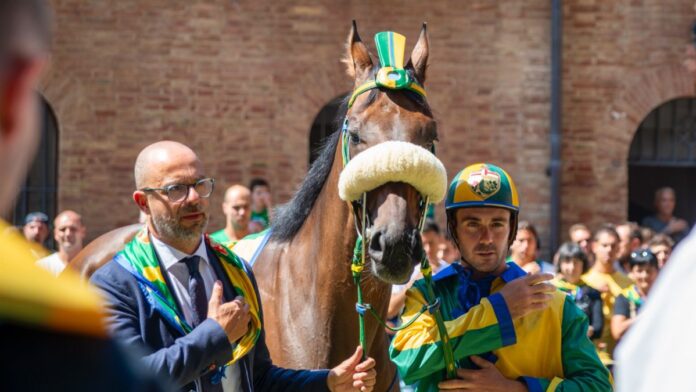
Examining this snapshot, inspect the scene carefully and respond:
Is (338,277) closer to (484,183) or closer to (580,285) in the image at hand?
(484,183)

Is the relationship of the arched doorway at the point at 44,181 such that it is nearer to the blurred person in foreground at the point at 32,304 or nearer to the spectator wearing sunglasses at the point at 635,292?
the spectator wearing sunglasses at the point at 635,292

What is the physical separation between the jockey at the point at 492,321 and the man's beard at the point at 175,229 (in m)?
0.82

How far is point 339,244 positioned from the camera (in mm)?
4578

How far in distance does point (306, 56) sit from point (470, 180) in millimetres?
10515

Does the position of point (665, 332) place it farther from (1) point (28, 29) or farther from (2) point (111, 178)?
(2) point (111, 178)

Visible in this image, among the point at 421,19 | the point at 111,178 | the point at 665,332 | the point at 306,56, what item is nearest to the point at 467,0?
the point at 421,19

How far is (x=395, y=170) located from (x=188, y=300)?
0.88m

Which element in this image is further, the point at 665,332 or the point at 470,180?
the point at 470,180

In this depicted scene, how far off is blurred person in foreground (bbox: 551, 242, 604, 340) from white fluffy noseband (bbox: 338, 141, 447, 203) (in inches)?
190

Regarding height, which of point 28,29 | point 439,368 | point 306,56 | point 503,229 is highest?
point 306,56

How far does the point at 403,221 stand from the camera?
13.4ft

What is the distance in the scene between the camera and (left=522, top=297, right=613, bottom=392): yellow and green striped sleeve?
391cm

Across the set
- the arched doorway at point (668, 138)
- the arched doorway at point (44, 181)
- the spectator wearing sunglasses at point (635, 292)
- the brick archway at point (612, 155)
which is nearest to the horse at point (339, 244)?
the spectator wearing sunglasses at point (635, 292)

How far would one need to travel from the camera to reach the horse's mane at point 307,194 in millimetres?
4809
